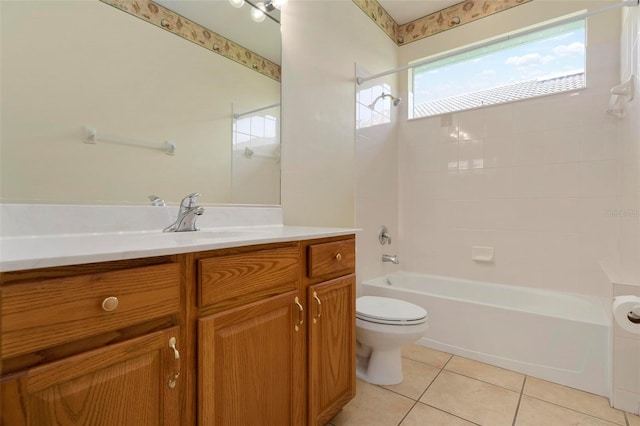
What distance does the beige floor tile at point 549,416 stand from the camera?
4.48 ft

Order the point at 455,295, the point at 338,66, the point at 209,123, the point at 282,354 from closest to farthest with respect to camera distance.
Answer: the point at 282,354 → the point at 209,123 → the point at 338,66 → the point at 455,295

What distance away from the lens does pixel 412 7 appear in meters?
2.55

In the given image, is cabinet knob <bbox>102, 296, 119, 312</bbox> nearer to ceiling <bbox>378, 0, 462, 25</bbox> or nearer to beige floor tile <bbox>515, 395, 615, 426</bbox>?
beige floor tile <bbox>515, 395, 615, 426</bbox>

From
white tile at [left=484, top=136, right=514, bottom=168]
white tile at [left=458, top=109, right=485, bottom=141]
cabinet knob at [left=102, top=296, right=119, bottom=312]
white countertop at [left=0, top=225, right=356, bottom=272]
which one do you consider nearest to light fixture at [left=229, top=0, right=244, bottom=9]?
white countertop at [left=0, top=225, right=356, bottom=272]

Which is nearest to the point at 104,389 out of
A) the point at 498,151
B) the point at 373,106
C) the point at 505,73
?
the point at 373,106

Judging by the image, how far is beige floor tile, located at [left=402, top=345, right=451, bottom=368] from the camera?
1.93 meters

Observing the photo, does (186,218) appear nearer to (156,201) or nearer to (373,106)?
(156,201)

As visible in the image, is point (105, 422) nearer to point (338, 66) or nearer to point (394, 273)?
point (338, 66)

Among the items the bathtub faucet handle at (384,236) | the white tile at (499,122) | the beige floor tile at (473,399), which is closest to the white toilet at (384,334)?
the beige floor tile at (473,399)

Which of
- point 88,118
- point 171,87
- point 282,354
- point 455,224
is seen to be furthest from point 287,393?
point 455,224

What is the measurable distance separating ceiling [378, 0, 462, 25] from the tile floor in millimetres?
2737

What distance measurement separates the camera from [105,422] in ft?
1.98

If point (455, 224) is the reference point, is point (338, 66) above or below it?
above

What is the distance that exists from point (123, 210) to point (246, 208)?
1.77 feet
